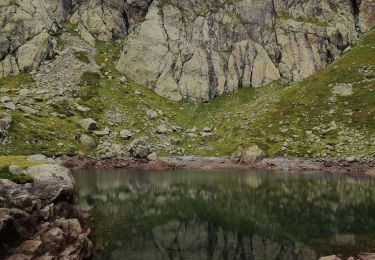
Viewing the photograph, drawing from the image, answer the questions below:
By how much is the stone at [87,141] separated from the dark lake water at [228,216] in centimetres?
3704

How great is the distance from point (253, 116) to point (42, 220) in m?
131

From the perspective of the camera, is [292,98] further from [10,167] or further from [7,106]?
[10,167]

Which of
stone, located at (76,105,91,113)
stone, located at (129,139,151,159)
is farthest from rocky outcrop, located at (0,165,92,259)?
stone, located at (76,105,91,113)

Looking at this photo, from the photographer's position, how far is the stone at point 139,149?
137 meters

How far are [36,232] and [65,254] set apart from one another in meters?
3.39

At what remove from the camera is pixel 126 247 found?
46344mm

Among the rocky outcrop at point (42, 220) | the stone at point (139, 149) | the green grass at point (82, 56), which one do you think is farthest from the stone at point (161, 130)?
the rocky outcrop at point (42, 220)

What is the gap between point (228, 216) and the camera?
64375 mm

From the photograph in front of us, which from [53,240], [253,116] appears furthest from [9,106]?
[53,240]

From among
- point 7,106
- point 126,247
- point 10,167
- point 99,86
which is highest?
point 99,86

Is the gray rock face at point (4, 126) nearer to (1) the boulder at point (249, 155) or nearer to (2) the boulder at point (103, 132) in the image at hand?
(2) the boulder at point (103, 132)

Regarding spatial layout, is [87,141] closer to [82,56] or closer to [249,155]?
[249,155]

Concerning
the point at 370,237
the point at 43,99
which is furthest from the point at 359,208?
the point at 43,99

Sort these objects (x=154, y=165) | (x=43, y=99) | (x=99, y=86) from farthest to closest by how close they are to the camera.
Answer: (x=99, y=86) → (x=43, y=99) → (x=154, y=165)
